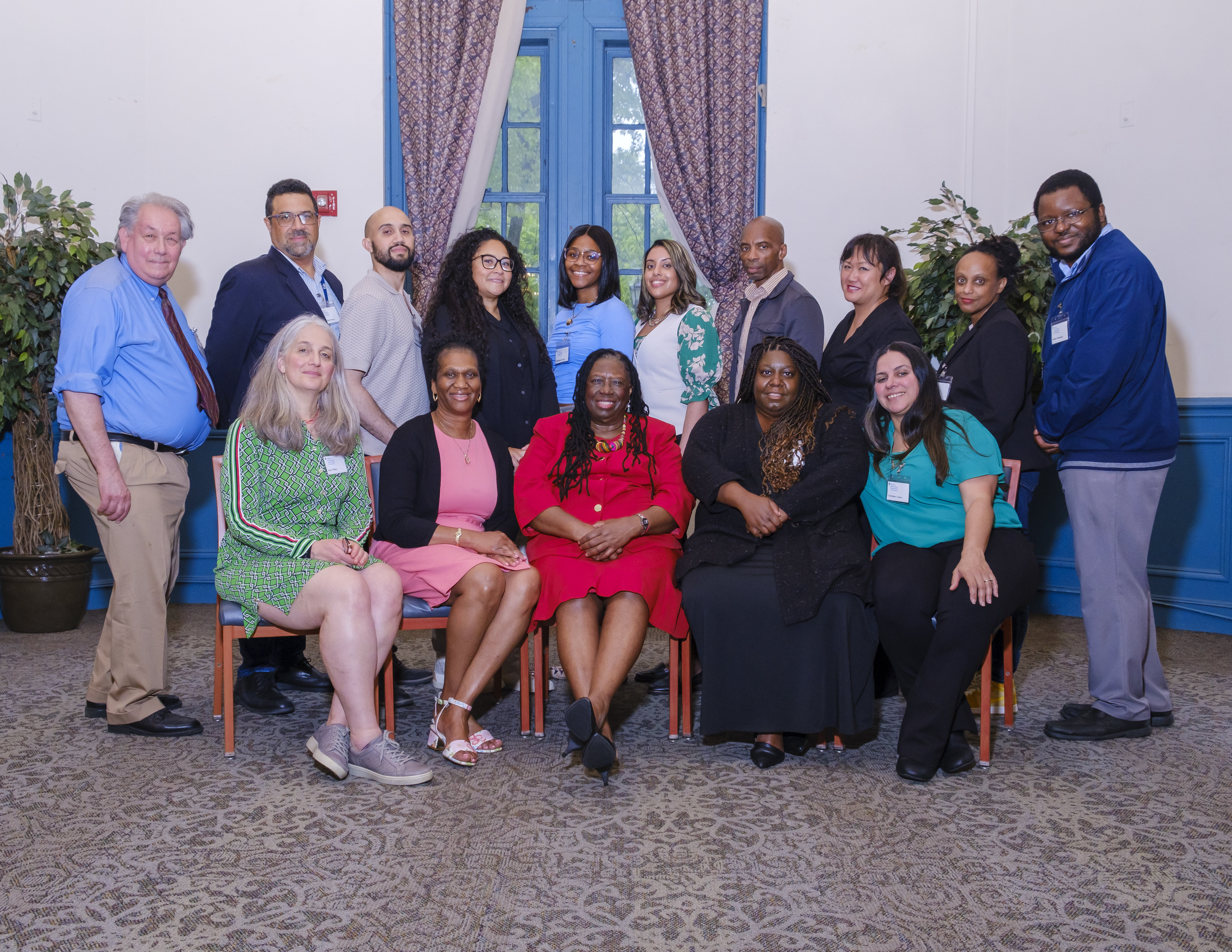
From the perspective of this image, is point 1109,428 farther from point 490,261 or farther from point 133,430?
point 133,430

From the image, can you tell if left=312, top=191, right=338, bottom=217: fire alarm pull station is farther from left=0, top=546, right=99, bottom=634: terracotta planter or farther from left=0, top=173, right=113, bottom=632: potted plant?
left=0, top=546, right=99, bottom=634: terracotta planter

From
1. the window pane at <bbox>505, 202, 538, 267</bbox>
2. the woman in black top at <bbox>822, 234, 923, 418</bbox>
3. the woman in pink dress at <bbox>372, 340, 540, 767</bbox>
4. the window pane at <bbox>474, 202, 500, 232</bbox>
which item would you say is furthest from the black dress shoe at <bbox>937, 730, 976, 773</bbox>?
the window pane at <bbox>474, 202, 500, 232</bbox>

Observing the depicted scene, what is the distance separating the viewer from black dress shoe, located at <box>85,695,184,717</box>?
3.34 metres

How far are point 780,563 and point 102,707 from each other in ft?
7.75

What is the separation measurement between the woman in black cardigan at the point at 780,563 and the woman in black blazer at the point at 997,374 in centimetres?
51

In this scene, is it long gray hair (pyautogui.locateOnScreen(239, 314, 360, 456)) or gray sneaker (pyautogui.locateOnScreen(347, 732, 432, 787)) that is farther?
long gray hair (pyautogui.locateOnScreen(239, 314, 360, 456))

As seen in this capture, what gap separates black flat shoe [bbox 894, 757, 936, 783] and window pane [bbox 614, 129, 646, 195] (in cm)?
384

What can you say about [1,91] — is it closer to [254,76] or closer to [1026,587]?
[254,76]

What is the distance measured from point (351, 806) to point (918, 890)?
56.8 inches

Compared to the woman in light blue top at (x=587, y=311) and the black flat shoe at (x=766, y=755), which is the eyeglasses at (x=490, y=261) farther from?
the black flat shoe at (x=766, y=755)

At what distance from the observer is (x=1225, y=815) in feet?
8.30

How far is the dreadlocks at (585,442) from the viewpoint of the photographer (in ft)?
10.9

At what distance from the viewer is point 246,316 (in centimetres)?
353

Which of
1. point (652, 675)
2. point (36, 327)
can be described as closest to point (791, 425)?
point (652, 675)
